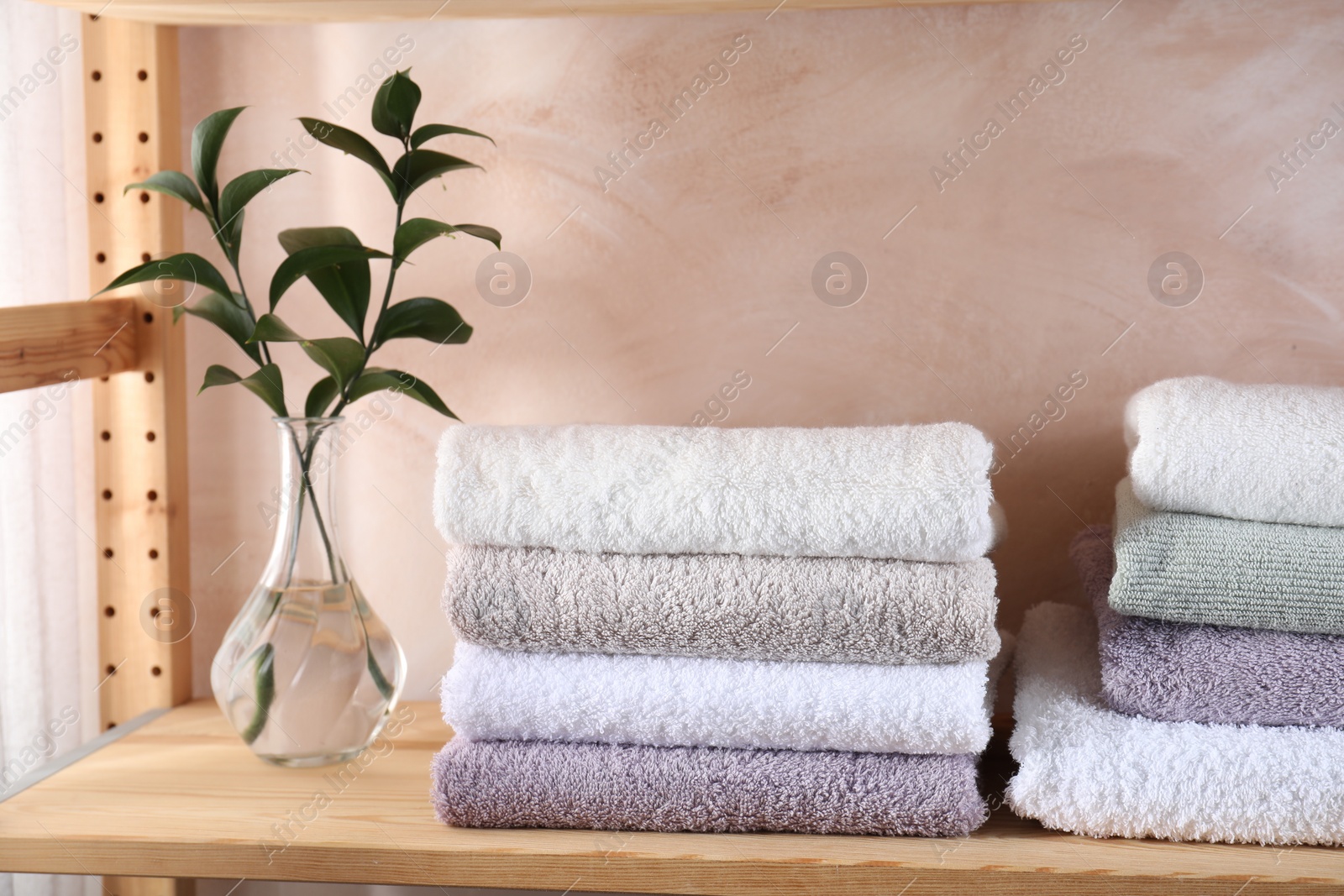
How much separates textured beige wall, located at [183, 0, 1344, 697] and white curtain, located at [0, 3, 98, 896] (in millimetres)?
87

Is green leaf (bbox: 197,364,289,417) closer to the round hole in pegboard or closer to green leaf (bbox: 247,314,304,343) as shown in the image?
green leaf (bbox: 247,314,304,343)

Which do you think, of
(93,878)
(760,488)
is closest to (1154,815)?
(760,488)

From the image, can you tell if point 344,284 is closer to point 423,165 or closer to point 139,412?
point 423,165

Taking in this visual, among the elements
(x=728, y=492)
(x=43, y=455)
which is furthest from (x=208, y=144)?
(x=728, y=492)

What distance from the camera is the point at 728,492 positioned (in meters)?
0.54

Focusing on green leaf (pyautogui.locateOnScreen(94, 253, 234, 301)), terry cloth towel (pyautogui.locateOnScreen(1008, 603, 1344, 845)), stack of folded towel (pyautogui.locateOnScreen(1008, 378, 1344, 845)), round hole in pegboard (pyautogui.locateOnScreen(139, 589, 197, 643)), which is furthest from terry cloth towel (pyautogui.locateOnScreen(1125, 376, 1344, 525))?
round hole in pegboard (pyautogui.locateOnScreen(139, 589, 197, 643))

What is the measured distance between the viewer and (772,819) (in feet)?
1.77

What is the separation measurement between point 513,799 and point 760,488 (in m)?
0.20

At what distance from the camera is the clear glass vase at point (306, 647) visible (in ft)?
2.05

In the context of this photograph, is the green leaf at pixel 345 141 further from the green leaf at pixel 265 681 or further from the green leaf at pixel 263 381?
the green leaf at pixel 265 681

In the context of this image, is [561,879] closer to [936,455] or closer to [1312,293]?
[936,455]

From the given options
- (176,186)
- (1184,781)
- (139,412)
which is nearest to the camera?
(1184,781)

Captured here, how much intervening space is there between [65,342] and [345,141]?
0.22m

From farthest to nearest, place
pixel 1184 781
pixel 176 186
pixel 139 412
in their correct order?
pixel 139 412 < pixel 176 186 < pixel 1184 781
